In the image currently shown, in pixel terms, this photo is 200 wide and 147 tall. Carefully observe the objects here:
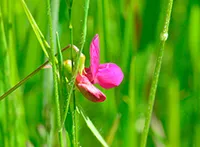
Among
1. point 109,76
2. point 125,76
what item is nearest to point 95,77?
point 109,76

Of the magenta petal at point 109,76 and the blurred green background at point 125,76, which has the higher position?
the magenta petal at point 109,76

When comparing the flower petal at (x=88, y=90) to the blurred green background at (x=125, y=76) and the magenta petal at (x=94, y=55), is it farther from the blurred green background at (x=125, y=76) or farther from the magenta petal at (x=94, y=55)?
the blurred green background at (x=125, y=76)

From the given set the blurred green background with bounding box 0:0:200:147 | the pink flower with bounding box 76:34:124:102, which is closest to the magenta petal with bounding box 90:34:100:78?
the pink flower with bounding box 76:34:124:102

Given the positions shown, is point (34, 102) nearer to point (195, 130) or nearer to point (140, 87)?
point (140, 87)

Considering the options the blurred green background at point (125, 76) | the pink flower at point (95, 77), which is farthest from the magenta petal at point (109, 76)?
the blurred green background at point (125, 76)

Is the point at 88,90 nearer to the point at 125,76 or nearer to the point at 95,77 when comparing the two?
the point at 95,77

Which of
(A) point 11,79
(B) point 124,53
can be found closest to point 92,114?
(B) point 124,53

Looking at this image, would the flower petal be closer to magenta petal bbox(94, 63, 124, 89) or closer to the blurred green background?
magenta petal bbox(94, 63, 124, 89)

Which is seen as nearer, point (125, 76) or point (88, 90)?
point (88, 90)
